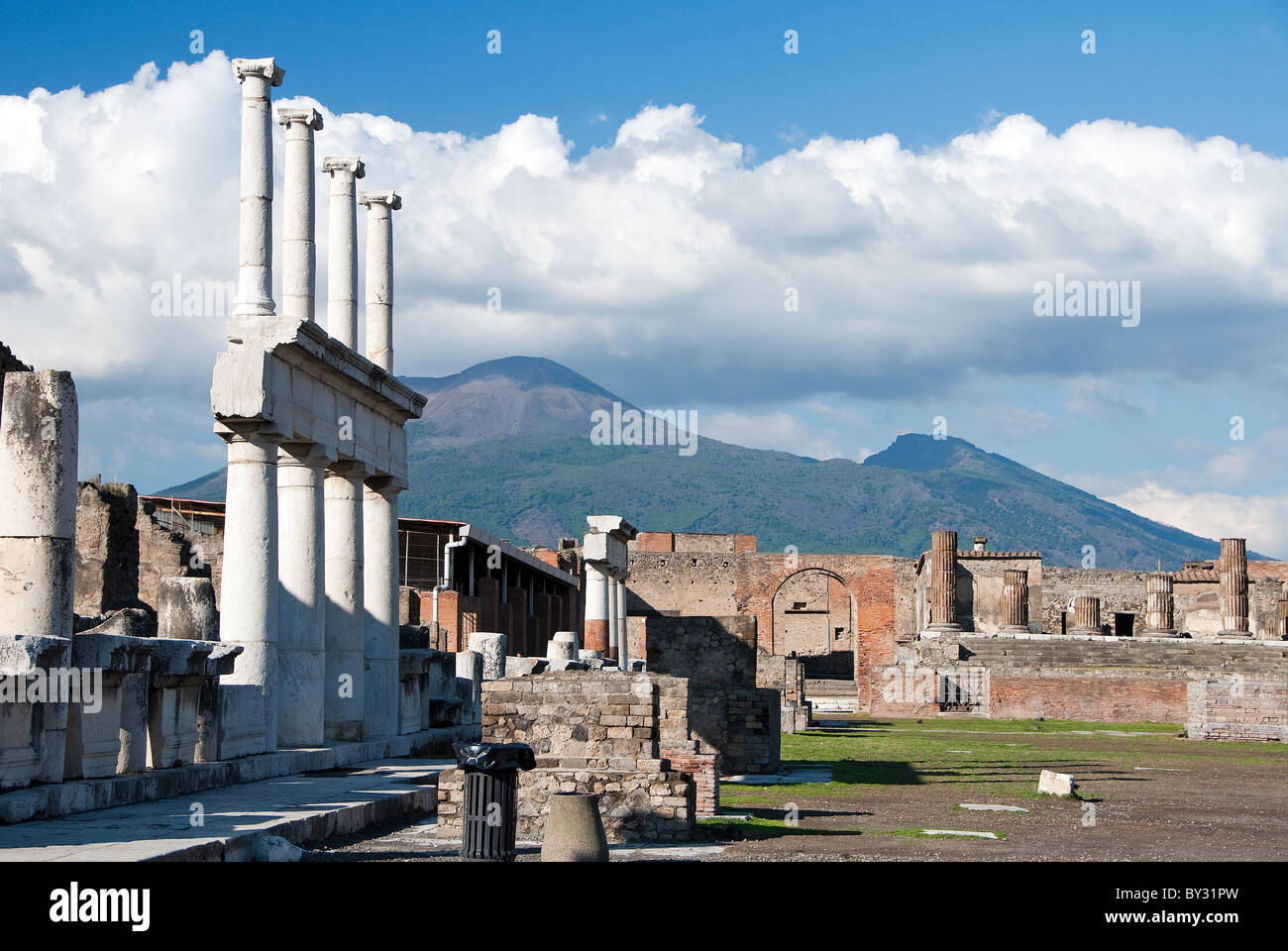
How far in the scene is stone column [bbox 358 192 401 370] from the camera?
2095 cm

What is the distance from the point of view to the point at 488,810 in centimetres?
974

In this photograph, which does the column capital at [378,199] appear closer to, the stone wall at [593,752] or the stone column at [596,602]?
the stone wall at [593,752]

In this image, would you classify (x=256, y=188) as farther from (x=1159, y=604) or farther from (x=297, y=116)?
(x=1159, y=604)

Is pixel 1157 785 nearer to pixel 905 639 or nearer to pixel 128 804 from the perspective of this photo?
pixel 128 804

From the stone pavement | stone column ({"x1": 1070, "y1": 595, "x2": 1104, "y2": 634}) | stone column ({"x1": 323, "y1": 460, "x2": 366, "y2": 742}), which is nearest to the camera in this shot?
the stone pavement

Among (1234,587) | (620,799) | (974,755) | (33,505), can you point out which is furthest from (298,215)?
(1234,587)

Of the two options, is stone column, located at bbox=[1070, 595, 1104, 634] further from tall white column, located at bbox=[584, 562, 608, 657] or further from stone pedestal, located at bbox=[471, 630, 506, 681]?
stone pedestal, located at bbox=[471, 630, 506, 681]

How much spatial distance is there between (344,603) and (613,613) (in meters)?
21.4

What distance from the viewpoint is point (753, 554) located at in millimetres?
65188

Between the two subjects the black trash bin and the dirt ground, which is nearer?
the black trash bin

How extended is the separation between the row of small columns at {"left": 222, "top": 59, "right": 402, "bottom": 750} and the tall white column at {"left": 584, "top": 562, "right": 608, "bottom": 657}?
53.8 ft

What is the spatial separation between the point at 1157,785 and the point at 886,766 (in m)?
3.81

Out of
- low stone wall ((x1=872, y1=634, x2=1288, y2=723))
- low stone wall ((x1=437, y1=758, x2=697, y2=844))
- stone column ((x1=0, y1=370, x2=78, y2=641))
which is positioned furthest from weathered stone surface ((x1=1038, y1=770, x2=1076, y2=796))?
low stone wall ((x1=872, y1=634, x2=1288, y2=723))

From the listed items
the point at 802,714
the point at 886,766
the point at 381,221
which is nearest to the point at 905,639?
the point at 802,714
